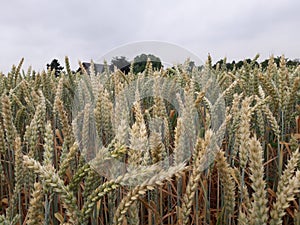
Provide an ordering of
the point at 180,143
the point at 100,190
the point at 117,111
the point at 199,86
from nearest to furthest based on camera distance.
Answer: the point at 100,190 → the point at 180,143 → the point at 117,111 → the point at 199,86

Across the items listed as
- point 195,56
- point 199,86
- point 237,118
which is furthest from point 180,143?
point 199,86

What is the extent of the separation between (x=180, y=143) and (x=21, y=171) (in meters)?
0.39

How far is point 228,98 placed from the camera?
1.79m

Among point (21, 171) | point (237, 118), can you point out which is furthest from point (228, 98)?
point (21, 171)

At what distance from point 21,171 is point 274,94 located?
0.85 metres

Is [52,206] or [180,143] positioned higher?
[180,143]

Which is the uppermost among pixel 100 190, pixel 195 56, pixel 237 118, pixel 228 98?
pixel 195 56

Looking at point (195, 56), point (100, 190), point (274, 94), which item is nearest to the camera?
point (100, 190)

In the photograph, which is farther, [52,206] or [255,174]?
[52,206]

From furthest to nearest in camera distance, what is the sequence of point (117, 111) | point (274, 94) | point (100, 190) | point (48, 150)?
point (274, 94), point (117, 111), point (48, 150), point (100, 190)

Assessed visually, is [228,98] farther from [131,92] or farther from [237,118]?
[237,118]

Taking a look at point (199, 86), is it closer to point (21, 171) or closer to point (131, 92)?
point (131, 92)

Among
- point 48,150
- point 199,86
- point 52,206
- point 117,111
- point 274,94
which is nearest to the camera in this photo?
point 48,150

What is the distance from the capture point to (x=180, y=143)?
814 millimetres
